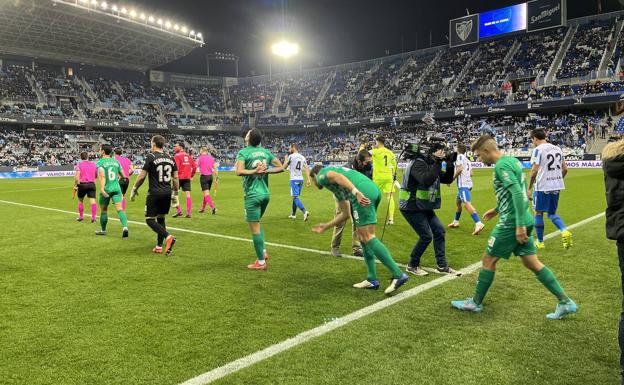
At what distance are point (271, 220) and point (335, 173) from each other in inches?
302

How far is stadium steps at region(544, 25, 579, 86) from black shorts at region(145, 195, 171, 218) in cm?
4871

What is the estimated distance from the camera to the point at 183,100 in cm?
7094

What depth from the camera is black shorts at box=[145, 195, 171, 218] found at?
27.6ft

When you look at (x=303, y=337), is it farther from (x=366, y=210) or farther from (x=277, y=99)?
(x=277, y=99)

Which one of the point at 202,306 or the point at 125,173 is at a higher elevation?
the point at 125,173

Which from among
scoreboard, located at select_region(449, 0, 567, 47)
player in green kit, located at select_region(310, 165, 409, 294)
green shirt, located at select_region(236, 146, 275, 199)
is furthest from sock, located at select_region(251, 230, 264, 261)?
scoreboard, located at select_region(449, 0, 567, 47)

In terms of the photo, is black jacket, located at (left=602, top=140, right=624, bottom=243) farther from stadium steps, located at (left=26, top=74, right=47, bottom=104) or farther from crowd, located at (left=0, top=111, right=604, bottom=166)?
stadium steps, located at (left=26, top=74, right=47, bottom=104)

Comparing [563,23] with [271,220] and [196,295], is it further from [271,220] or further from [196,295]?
[196,295]

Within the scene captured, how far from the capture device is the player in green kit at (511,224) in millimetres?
4516

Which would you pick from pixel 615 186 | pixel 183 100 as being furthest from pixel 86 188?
pixel 183 100

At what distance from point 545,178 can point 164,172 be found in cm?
724

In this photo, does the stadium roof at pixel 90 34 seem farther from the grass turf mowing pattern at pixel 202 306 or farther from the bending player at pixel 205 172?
the grass turf mowing pattern at pixel 202 306

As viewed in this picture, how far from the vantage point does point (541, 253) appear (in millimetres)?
7879

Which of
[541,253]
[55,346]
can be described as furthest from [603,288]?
[55,346]
